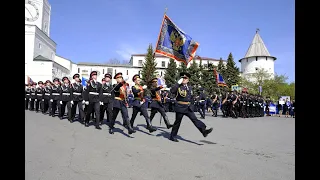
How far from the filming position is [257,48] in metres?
81.6

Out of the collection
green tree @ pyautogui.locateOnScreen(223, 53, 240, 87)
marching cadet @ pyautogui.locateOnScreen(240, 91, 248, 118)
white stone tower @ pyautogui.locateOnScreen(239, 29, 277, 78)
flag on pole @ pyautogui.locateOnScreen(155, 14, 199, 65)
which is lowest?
marching cadet @ pyautogui.locateOnScreen(240, 91, 248, 118)

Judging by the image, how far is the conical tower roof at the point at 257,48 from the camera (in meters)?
80.3

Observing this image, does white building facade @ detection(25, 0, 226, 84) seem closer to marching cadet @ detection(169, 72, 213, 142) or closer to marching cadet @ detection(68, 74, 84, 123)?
marching cadet @ detection(68, 74, 84, 123)

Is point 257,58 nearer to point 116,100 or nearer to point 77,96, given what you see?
point 77,96

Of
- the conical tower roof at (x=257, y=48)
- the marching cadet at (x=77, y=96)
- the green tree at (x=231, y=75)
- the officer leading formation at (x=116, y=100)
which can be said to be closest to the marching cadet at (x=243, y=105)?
the officer leading formation at (x=116, y=100)

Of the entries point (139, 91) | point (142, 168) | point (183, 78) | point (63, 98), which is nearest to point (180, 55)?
point (139, 91)

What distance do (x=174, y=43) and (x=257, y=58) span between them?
7443 centimetres

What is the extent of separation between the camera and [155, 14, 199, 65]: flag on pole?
1210 cm

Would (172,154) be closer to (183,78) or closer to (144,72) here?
(183,78)

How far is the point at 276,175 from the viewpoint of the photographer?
493cm

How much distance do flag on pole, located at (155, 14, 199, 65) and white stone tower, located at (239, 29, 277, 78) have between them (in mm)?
70229

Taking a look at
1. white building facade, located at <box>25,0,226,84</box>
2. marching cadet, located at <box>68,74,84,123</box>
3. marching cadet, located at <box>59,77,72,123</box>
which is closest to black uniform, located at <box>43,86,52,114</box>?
marching cadet, located at <box>59,77,72,123</box>
